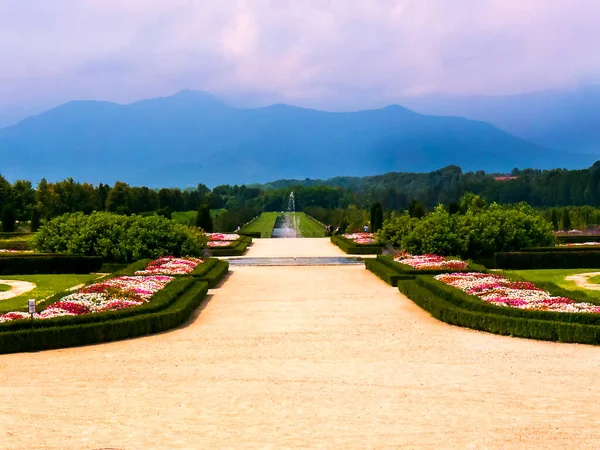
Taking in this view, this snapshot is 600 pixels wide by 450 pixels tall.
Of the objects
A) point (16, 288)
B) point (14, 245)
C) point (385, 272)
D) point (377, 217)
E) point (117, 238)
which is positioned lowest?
point (16, 288)

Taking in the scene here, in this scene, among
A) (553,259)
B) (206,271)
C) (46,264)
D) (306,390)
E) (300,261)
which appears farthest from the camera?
(300,261)

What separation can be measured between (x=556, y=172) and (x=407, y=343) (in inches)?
3919

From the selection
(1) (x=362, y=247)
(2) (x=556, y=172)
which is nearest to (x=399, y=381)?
(1) (x=362, y=247)

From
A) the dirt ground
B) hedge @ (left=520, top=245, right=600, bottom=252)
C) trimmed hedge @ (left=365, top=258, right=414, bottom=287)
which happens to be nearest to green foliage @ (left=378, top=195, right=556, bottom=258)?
hedge @ (left=520, top=245, right=600, bottom=252)

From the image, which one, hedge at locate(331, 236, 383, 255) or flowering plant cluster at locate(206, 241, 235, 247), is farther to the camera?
flowering plant cluster at locate(206, 241, 235, 247)

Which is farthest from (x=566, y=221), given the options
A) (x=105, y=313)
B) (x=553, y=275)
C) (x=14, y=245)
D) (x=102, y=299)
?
(x=105, y=313)

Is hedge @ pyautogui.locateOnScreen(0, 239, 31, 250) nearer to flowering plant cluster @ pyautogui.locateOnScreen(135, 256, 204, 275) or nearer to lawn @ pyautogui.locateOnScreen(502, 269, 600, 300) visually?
flowering plant cluster @ pyautogui.locateOnScreen(135, 256, 204, 275)

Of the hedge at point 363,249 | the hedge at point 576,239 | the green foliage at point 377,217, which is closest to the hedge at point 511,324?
the hedge at point 363,249

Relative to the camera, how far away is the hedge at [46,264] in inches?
974

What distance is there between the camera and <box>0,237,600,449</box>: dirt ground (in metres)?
7.92

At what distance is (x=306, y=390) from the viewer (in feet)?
32.1

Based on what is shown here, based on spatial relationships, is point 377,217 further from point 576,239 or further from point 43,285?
point 43,285

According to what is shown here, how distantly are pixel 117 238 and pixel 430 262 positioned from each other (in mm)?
11354

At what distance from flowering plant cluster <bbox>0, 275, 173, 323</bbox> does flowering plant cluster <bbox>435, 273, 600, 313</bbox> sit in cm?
712
